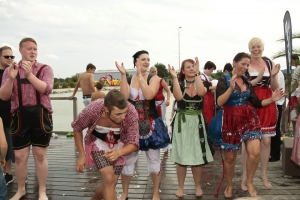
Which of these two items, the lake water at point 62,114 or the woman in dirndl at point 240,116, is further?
the lake water at point 62,114

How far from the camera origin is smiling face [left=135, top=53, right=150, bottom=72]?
356 centimetres

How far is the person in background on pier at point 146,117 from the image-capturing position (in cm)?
341

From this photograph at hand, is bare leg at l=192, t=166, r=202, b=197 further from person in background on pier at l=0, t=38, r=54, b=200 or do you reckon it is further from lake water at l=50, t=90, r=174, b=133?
lake water at l=50, t=90, r=174, b=133

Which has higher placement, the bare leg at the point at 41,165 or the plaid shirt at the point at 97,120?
the plaid shirt at the point at 97,120

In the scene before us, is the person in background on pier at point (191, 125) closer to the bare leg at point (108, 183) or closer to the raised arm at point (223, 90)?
the raised arm at point (223, 90)

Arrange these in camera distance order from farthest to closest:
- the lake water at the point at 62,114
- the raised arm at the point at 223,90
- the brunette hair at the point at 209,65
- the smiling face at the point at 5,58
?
the lake water at the point at 62,114 < the brunette hair at the point at 209,65 < the smiling face at the point at 5,58 < the raised arm at the point at 223,90

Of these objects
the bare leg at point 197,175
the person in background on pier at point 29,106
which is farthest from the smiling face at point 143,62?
the bare leg at point 197,175

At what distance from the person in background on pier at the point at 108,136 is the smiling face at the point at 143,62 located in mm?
769

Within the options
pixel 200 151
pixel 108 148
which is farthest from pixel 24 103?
pixel 200 151

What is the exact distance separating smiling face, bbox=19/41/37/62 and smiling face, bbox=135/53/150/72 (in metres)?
1.05

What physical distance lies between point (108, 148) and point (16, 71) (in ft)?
3.77

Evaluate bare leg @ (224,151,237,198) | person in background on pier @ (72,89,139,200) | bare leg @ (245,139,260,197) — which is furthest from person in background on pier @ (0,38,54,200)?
bare leg @ (245,139,260,197)

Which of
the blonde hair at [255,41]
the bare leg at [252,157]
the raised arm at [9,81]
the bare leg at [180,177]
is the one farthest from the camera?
the blonde hair at [255,41]

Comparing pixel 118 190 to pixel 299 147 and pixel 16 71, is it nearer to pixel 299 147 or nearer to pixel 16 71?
pixel 16 71
